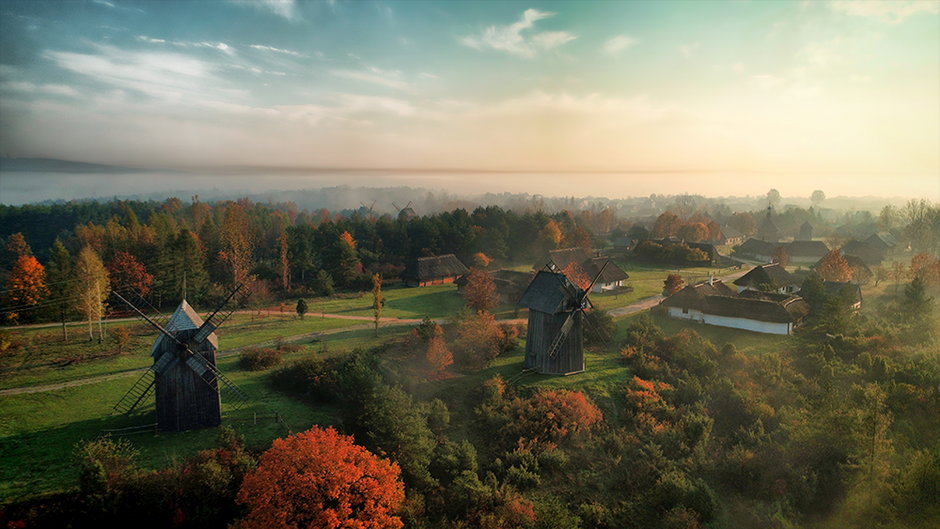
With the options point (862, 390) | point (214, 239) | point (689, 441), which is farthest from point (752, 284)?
point (214, 239)

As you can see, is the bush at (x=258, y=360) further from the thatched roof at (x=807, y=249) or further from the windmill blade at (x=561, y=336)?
the thatched roof at (x=807, y=249)

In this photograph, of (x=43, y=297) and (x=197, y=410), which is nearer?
(x=197, y=410)

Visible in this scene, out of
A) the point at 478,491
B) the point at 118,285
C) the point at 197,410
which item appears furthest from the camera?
the point at 118,285

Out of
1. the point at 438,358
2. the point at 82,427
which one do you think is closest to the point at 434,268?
the point at 438,358

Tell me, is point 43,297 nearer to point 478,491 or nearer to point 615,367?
point 478,491

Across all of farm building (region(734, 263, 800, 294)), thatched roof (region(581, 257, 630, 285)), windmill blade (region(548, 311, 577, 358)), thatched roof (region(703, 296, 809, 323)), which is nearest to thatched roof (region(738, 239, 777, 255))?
farm building (region(734, 263, 800, 294))

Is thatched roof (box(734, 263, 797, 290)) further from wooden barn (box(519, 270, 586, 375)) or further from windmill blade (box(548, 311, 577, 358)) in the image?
windmill blade (box(548, 311, 577, 358))

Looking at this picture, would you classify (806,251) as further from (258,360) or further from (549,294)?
(258,360)
